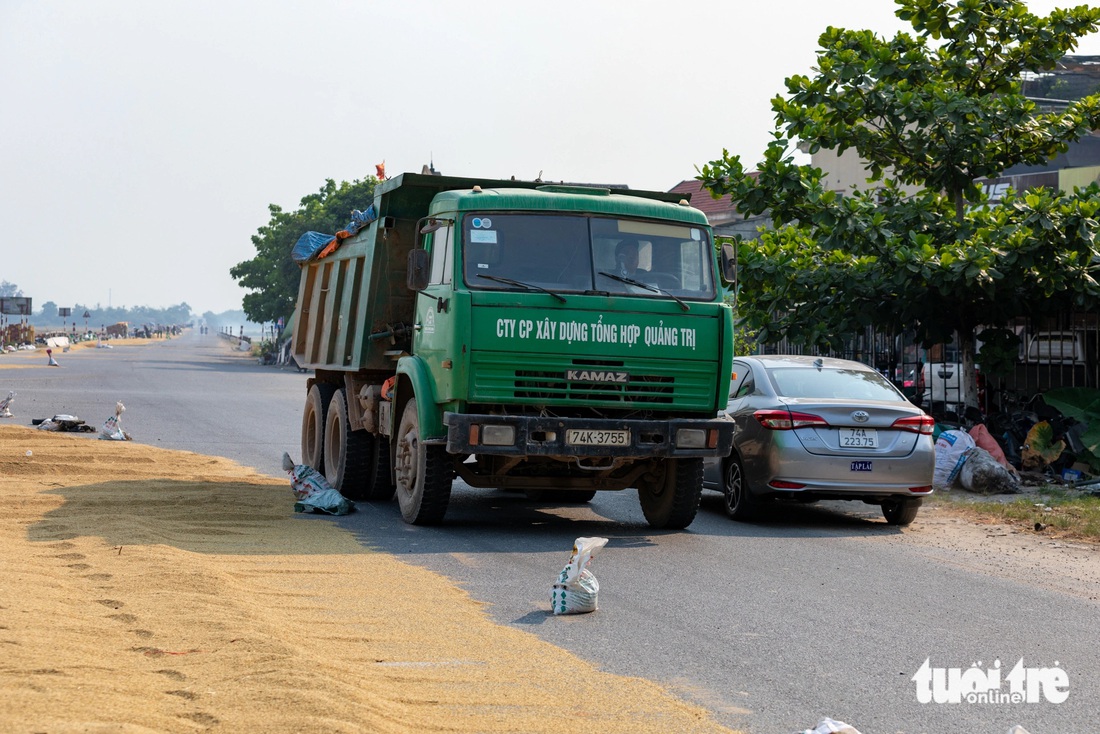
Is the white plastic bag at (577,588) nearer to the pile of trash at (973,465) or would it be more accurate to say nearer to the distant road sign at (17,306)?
the pile of trash at (973,465)

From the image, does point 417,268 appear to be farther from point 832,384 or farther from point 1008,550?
point 1008,550

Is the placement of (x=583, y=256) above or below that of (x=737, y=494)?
above

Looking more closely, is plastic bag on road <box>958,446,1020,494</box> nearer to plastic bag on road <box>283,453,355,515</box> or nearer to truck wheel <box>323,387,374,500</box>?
truck wheel <box>323,387,374,500</box>

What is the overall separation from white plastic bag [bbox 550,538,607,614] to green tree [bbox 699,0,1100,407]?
10.2 m

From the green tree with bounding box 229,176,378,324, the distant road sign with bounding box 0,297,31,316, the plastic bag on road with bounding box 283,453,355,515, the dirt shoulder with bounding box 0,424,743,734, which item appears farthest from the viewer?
the distant road sign with bounding box 0,297,31,316

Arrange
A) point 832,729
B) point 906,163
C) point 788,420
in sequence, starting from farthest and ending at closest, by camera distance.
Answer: point 906,163
point 788,420
point 832,729

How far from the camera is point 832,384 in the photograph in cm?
1250

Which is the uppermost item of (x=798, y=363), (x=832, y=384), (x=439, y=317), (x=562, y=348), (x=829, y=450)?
(x=439, y=317)

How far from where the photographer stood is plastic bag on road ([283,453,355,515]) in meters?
12.1

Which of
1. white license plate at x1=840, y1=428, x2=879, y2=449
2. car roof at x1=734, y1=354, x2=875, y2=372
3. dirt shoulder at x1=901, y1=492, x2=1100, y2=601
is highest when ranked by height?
car roof at x1=734, y1=354, x2=875, y2=372

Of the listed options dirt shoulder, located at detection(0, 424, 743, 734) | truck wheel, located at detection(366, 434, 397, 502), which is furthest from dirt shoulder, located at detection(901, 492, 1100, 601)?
truck wheel, located at detection(366, 434, 397, 502)

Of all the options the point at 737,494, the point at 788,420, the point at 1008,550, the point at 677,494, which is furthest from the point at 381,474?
the point at 1008,550

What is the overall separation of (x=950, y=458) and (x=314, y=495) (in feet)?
25.0

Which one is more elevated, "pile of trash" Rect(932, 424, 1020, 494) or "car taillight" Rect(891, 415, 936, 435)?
"car taillight" Rect(891, 415, 936, 435)
